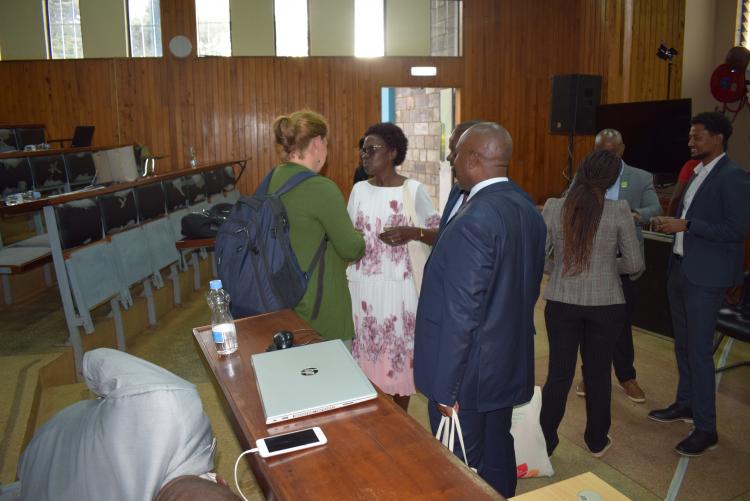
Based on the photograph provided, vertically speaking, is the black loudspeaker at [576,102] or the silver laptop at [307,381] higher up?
the black loudspeaker at [576,102]

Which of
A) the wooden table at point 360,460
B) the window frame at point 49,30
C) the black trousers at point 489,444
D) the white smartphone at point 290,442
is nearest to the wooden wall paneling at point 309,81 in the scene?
the window frame at point 49,30

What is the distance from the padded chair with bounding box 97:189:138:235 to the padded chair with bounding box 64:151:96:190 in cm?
247

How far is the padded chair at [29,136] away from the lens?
750 cm

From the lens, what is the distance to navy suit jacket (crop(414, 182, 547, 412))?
1674 millimetres

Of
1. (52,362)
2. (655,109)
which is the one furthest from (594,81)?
(52,362)

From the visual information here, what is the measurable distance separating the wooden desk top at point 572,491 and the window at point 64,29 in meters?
9.18

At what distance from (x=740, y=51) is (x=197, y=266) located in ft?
23.1

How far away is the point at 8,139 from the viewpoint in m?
7.31

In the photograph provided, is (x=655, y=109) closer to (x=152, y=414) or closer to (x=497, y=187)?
(x=497, y=187)

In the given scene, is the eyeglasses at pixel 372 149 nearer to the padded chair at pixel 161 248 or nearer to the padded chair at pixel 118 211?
the padded chair at pixel 118 211

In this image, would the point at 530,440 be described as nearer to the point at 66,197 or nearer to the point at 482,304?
the point at 482,304

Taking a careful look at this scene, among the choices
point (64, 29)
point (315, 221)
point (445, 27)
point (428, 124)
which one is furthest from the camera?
point (428, 124)

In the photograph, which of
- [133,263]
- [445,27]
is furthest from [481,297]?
[445,27]

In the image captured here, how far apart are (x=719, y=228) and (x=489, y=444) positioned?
1671 mm
